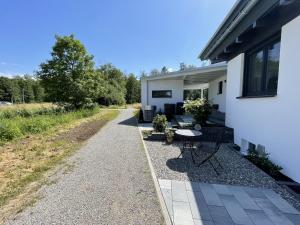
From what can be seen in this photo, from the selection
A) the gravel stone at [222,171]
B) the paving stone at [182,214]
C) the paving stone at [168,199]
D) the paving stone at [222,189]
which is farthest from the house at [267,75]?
the paving stone at [168,199]

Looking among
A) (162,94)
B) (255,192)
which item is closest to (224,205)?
(255,192)

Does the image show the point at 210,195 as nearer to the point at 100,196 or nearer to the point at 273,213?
the point at 273,213

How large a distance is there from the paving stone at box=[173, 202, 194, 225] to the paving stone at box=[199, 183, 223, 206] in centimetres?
39

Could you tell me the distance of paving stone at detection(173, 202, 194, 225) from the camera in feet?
7.41

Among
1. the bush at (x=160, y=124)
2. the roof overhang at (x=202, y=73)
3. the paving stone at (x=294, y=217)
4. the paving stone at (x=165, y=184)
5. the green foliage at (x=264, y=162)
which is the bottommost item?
the paving stone at (x=165, y=184)

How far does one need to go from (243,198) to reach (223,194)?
0.99 feet

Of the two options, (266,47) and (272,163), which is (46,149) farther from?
(266,47)

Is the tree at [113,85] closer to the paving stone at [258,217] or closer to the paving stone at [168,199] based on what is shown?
the paving stone at [168,199]

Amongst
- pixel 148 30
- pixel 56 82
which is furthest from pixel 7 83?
pixel 148 30

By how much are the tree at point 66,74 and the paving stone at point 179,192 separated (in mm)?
15231

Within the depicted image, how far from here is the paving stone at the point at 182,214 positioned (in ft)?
7.41

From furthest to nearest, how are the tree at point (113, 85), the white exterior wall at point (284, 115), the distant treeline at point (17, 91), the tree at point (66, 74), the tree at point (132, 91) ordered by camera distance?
the distant treeline at point (17, 91), the tree at point (132, 91), the tree at point (113, 85), the tree at point (66, 74), the white exterior wall at point (284, 115)

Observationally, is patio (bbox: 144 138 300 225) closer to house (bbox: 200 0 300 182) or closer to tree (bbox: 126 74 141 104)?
house (bbox: 200 0 300 182)

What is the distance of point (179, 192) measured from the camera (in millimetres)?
3002
